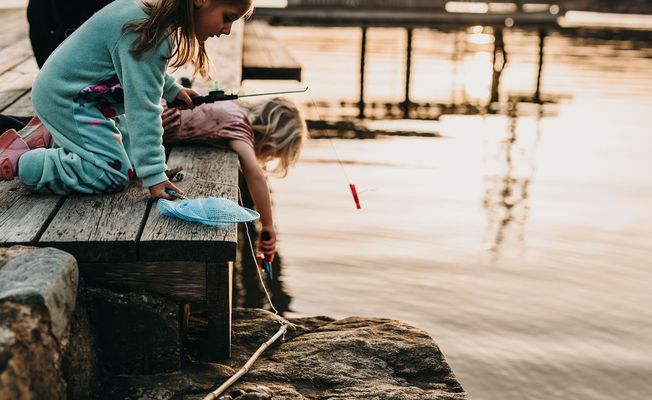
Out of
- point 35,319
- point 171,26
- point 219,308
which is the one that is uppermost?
point 171,26

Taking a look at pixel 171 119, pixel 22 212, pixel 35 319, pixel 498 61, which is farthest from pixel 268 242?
pixel 498 61

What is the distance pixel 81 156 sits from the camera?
358 cm

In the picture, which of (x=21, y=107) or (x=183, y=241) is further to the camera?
(x=21, y=107)

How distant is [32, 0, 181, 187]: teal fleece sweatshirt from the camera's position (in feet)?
11.3

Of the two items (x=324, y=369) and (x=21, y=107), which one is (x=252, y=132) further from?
(x=324, y=369)

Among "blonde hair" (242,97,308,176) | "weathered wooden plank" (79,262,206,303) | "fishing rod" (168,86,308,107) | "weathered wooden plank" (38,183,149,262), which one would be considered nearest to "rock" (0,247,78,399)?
"weathered wooden plank" (38,183,149,262)

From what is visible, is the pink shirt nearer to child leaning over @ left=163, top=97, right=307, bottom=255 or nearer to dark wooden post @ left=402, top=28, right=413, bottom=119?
child leaning over @ left=163, top=97, right=307, bottom=255

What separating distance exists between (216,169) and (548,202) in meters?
3.97

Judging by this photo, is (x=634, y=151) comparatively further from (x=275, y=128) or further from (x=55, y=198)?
(x=55, y=198)

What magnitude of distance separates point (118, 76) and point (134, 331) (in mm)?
1009

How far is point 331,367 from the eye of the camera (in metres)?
3.44

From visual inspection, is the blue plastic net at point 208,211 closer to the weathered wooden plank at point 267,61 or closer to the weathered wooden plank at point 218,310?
the weathered wooden plank at point 218,310

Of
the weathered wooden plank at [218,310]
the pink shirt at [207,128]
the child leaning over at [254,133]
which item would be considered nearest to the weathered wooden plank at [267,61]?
the child leaning over at [254,133]

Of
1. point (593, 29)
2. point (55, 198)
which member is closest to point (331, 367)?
point (55, 198)
